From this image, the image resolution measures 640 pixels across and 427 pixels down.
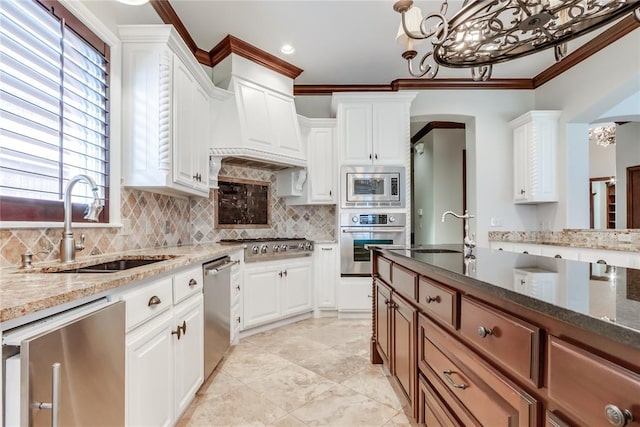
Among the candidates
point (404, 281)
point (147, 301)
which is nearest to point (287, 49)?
point (404, 281)

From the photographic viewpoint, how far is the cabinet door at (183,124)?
92.3 inches

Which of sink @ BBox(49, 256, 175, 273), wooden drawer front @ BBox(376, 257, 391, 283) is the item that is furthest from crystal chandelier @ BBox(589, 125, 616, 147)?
sink @ BBox(49, 256, 175, 273)

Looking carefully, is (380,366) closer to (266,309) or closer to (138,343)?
(266,309)

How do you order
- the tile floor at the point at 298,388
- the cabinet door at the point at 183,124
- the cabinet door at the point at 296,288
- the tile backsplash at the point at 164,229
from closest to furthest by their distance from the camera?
the tile backsplash at the point at 164,229 → the tile floor at the point at 298,388 → the cabinet door at the point at 183,124 → the cabinet door at the point at 296,288

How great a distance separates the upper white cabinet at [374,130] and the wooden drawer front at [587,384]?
3.30 meters

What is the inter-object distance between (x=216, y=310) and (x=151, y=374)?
90cm

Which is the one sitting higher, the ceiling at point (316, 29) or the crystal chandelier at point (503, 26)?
the ceiling at point (316, 29)

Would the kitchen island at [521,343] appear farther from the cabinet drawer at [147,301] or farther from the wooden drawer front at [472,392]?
the cabinet drawer at [147,301]

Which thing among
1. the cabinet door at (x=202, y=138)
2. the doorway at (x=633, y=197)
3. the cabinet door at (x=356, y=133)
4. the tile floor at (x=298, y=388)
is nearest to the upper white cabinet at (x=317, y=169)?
the cabinet door at (x=356, y=133)

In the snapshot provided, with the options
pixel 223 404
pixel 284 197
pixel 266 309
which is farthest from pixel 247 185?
pixel 223 404

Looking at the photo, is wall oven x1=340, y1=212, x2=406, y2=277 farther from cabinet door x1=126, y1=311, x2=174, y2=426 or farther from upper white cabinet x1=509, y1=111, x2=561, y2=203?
cabinet door x1=126, y1=311, x2=174, y2=426

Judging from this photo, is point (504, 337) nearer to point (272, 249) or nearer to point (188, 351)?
point (188, 351)

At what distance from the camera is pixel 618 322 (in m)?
0.57

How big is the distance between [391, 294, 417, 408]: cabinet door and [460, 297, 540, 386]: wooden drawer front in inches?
20.5
